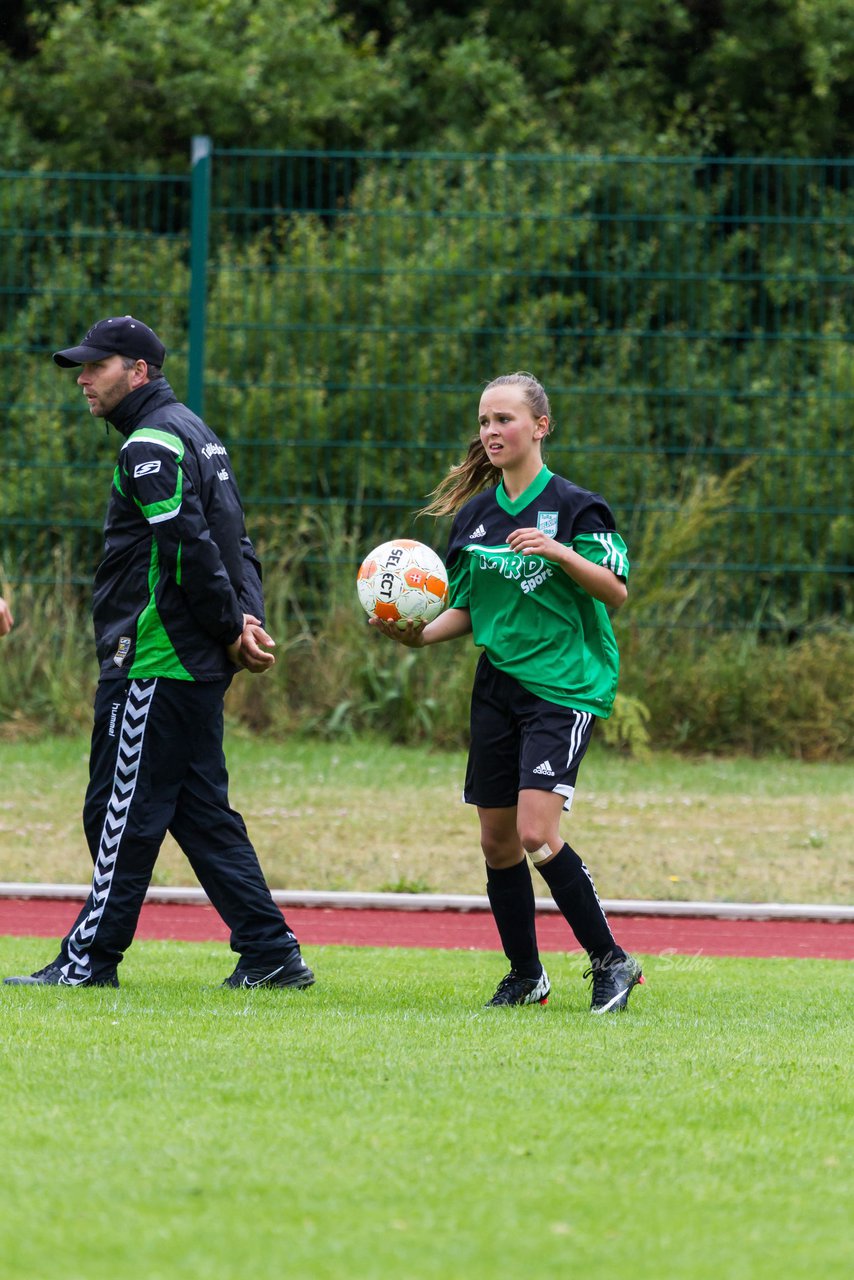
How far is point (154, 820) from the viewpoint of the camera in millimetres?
5852

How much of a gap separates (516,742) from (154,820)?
1187mm

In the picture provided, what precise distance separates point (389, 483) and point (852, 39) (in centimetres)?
872

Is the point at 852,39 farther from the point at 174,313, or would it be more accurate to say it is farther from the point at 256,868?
the point at 256,868

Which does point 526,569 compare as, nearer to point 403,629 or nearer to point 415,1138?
point 403,629

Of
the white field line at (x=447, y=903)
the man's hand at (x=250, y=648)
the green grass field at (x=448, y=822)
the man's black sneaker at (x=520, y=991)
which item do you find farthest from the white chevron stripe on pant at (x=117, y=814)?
the green grass field at (x=448, y=822)

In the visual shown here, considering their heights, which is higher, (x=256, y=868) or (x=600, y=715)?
(x=600, y=715)

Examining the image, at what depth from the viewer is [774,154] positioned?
18.5 meters

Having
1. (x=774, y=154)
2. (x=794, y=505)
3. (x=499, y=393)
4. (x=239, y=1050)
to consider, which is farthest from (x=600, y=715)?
(x=774, y=154)

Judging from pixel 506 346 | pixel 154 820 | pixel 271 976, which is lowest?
pixel 271 976

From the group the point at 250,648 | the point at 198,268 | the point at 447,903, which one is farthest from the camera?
the point at 198,268

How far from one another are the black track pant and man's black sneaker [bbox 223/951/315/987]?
30mm

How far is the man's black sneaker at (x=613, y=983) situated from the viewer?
18.5ft

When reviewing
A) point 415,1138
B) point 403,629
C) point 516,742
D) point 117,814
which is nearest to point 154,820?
point 117,814

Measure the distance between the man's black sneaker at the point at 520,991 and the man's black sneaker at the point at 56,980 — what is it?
1228 mm
